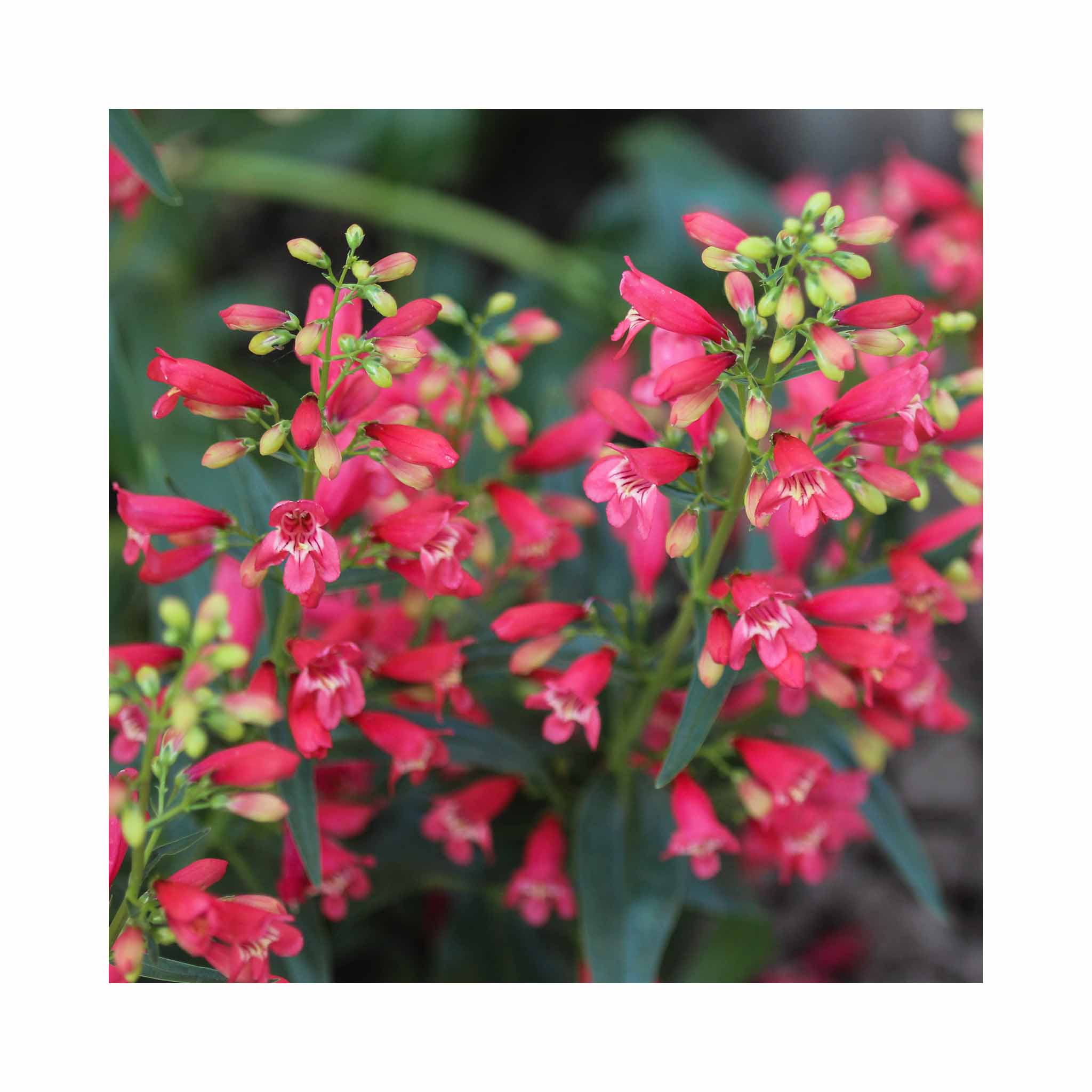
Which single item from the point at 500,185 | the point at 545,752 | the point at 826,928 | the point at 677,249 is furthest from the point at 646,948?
the point at 500,185

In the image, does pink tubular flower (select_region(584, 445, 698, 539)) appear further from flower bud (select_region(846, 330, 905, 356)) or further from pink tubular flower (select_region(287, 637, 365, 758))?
pink tubular flower (select_region(287, 637, 365, 758))

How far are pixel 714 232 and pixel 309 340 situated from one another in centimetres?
54

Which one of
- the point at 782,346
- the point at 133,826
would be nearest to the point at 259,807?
the point at 133,826

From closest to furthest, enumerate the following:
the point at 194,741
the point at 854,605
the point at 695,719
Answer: the point at 194,741, the point at 695,719, the point at 854,605

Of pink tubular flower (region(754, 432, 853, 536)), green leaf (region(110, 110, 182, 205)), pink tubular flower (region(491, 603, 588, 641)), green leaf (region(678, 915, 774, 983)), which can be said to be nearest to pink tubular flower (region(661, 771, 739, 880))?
pink tubular flower (region(491, 603, 588, 641))

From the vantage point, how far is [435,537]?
1.46 metres

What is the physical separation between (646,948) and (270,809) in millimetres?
740

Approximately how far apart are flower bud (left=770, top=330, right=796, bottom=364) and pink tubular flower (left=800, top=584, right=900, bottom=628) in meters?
0.45

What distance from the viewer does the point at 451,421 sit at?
1.78 metres

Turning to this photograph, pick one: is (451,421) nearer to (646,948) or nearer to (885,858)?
(646,948)

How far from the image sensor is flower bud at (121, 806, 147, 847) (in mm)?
1204

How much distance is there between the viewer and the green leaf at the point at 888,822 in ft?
6.23

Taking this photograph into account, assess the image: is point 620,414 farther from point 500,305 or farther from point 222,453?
point 222,453

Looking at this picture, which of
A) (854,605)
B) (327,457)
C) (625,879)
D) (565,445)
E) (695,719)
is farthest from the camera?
(565,445)
